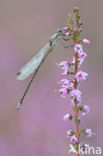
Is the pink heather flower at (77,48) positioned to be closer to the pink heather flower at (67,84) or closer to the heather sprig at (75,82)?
the heather sprig at (75,82)

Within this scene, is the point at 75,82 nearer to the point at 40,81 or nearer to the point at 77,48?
the point at 77,48

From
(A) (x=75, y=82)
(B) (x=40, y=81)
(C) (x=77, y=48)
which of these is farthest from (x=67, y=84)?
(B) (x=40, y=81)

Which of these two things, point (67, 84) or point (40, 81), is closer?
point (67, 84)

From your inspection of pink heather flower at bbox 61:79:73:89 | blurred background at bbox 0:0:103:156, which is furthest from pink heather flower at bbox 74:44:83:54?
blurred background at bbox 0:0:103:156

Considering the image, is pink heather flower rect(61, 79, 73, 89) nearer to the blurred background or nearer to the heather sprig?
the heather sprig

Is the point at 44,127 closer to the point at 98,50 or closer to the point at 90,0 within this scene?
the point at 98,50

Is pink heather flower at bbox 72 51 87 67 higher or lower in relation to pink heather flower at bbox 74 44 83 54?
lower

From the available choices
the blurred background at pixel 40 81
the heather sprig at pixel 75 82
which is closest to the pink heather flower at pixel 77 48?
the heather sprig at pixel 75 82

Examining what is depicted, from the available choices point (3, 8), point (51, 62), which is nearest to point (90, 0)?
point (3, 8)
